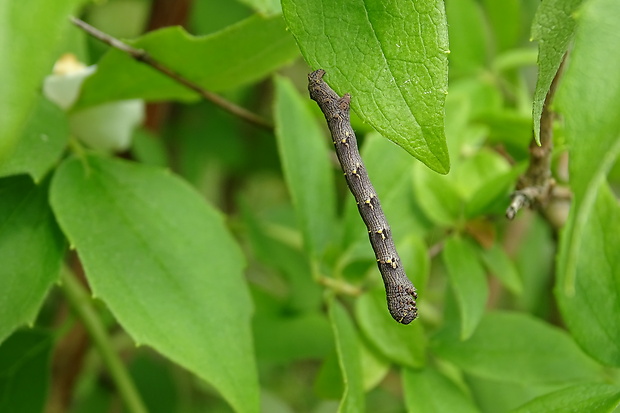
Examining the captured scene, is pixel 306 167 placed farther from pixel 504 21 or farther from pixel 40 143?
pixel 504 21

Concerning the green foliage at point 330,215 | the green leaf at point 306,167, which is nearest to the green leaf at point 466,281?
the green foliage at point 330,215

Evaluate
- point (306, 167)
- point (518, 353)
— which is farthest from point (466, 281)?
point (306, 167)

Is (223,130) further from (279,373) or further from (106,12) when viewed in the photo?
(279,373)

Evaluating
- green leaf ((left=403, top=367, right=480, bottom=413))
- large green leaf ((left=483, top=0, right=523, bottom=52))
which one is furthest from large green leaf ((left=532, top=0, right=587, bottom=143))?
large green leaf ((left=483, top=0, right=523, bottom=52))

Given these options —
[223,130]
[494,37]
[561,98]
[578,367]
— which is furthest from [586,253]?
[223,130]

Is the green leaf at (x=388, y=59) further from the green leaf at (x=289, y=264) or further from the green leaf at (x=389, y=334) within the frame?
the green leaf at (x=289, y=264)

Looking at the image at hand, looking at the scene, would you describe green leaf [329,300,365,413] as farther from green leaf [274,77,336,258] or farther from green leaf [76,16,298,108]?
green leaf [76,16,298,108]
